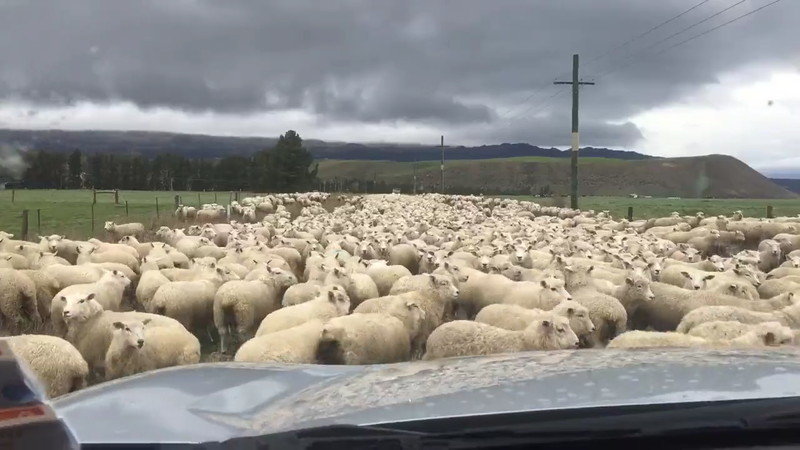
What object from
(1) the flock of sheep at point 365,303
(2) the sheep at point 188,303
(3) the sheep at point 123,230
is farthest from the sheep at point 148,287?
(3) the sheep at point 123,230

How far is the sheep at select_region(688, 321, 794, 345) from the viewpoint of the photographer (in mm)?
6680

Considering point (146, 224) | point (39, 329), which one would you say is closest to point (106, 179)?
point (146, 224)

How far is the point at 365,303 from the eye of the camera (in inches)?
374

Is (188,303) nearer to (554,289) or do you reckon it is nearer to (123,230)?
(554,289)

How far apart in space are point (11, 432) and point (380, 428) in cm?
91

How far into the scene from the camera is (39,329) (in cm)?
1060

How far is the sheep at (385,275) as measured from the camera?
41.2 feet

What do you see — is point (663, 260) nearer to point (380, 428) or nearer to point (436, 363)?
point (436, 363)

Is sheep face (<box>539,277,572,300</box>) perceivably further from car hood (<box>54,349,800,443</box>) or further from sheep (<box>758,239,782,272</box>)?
sheep (<box>758,239,782,272</box>)

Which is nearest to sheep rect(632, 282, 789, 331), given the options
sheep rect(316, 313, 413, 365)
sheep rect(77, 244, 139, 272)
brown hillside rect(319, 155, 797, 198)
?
sheep rect(316, 313, 413, 365)

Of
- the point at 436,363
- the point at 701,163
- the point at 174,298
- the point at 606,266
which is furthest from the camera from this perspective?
the point at 701,163

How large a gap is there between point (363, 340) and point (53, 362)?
9.89 feet

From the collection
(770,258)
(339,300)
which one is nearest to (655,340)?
(339,300)

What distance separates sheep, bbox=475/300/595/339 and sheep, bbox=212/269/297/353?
348cm
